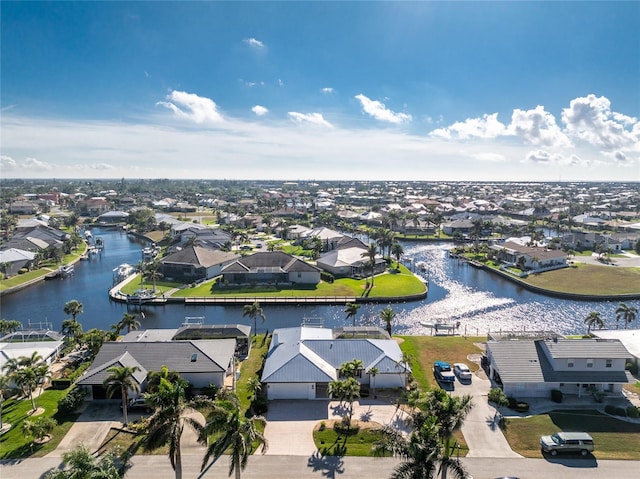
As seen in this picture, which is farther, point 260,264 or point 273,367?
point 260,264

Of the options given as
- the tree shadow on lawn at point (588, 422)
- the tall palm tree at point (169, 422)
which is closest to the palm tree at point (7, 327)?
the tall palm tree at point (169, 422)

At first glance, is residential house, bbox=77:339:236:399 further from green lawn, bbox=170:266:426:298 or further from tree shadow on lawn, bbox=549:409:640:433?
green lawn, bbox=170:266:426:298

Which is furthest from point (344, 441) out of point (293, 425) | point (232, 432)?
point (232, 432)

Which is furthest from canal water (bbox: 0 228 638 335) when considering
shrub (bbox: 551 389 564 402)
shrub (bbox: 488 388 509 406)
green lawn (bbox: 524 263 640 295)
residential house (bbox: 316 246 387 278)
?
shrub (bbox: 488 388 509 406)

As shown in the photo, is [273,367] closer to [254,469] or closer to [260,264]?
[254,469]

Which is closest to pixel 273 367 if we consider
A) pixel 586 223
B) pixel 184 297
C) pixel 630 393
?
pixel 630 393

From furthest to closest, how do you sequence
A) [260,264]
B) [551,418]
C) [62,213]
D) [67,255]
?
[62,213] → [67,255] → [260,264] → [551,418]
